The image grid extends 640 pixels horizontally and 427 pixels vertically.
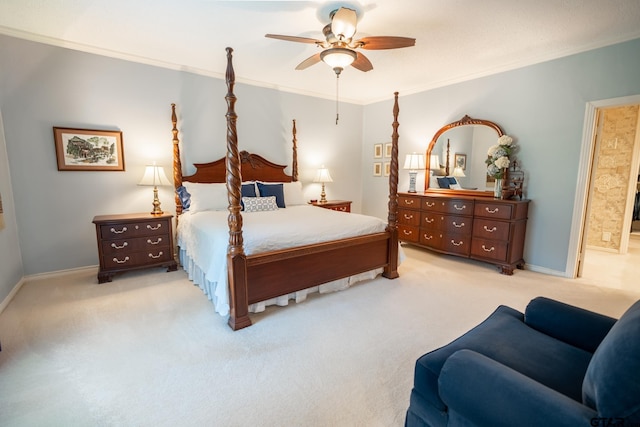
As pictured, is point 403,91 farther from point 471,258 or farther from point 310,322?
point 310,322

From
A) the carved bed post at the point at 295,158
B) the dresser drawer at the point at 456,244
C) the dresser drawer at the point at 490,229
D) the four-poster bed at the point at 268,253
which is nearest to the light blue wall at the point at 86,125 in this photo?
the four-poster bed at the point at 268,253

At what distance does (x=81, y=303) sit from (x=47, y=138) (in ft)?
6.54

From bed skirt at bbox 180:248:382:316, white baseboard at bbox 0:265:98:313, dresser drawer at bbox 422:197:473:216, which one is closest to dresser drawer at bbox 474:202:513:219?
dresser drawer at bbox 422:197:473:216

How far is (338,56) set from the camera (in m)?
2.51

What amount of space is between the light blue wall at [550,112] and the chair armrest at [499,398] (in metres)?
3.50

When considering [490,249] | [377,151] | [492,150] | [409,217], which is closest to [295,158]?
[377,151]

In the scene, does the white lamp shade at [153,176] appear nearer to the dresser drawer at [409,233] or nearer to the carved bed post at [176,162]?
the carved bed post at [176,162]

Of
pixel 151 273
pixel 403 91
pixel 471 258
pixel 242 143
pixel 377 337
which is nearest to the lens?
pixel 377 337

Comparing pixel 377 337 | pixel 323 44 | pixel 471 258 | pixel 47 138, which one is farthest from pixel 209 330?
pixel 471 258

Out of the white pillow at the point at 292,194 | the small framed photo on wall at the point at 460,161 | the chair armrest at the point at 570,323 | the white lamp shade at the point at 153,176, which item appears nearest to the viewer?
the chair armrest at the point at 570,323

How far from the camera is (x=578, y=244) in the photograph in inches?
139

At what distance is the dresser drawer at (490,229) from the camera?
12.0 feet

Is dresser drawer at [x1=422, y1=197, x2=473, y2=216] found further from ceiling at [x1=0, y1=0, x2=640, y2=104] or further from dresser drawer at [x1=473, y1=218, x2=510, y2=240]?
ceiling at [x1=0, y1=0, x2=640, y2=104]

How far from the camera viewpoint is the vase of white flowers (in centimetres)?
376
